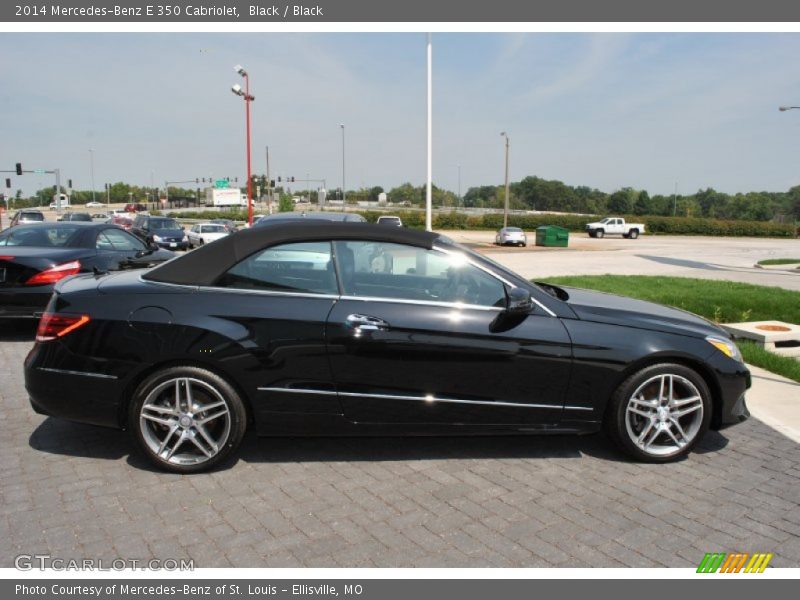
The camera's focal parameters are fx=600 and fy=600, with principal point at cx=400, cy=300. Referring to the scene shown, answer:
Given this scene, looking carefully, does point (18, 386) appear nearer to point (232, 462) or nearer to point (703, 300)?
point (232, 462)

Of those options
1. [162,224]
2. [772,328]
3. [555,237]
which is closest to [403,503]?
[772,328]

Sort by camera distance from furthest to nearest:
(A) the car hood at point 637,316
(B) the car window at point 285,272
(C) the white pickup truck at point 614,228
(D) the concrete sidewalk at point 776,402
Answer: (C) the white pickup truck at point 614,228
(D) the concrete sidewalk at point 776,402
(A) the car hood at point 637,316
(B) the car window at point 285,272

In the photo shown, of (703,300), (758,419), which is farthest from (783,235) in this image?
(758,419)

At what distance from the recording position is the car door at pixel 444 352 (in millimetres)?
3701

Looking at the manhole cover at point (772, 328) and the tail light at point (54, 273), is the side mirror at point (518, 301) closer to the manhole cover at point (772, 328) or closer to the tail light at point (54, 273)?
the manhole cover at point (772, 328)

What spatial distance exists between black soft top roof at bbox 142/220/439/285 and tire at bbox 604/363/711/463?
5.39ft

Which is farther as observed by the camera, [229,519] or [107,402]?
[107,402]

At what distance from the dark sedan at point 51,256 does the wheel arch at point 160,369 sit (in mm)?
3539

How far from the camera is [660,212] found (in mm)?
129500

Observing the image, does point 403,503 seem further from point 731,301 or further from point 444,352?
point 731,301

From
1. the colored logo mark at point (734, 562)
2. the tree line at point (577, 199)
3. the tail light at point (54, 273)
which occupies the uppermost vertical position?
the tree line at point (577, 199)

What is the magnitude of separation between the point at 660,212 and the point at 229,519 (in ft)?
459

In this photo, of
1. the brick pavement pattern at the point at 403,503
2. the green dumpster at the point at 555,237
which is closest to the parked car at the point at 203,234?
the green dumpster at the point at 555,237

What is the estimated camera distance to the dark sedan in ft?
22.7
